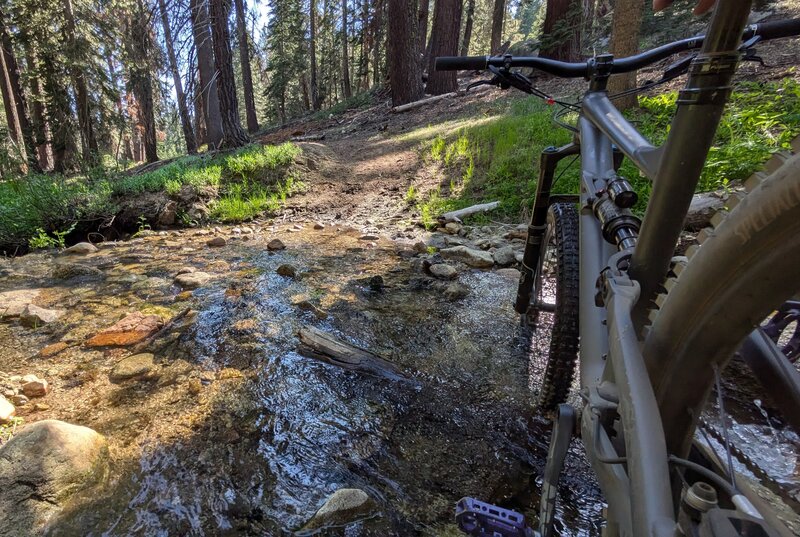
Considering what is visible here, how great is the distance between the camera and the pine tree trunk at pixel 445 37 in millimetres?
12180

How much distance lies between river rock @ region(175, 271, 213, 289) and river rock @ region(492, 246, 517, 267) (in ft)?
9.76

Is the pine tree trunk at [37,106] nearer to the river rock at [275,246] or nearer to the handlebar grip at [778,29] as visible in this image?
the river rock at [275,246]

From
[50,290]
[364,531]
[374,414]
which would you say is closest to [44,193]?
[50,290]

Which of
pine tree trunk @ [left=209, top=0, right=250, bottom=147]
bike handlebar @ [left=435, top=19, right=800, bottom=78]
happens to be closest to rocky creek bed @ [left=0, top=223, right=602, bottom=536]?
bike handlebar @ [left=435, top=19, right=800, bottom=78]

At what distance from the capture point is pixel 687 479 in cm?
87

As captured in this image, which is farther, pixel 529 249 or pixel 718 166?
pixel 718 166

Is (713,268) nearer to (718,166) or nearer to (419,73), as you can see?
(718,166)

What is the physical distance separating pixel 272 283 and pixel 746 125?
17.6 feet

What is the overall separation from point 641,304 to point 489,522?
0.73m

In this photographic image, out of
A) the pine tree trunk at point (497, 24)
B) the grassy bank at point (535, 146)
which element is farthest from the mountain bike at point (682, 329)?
the pine tree trunk at point (497, 24)

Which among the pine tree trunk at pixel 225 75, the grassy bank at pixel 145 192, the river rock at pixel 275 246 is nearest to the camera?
the river rock at pixel 275 246

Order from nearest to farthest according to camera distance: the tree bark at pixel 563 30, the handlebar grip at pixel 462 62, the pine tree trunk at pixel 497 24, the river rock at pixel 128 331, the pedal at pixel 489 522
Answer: the pedal at pixel 489 522 → the handlebar grip at pixel 462 62 → the river rock at pixel 128 331 → the tree bark at pixel 563 30 → the pine tree trunk at pixel 497 24

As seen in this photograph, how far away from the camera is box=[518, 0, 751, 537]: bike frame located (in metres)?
0.78

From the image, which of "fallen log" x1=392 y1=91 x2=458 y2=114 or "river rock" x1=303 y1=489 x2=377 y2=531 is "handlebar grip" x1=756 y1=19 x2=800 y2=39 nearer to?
"river rock" x1=303 y1=489 x2=377 y2=531
